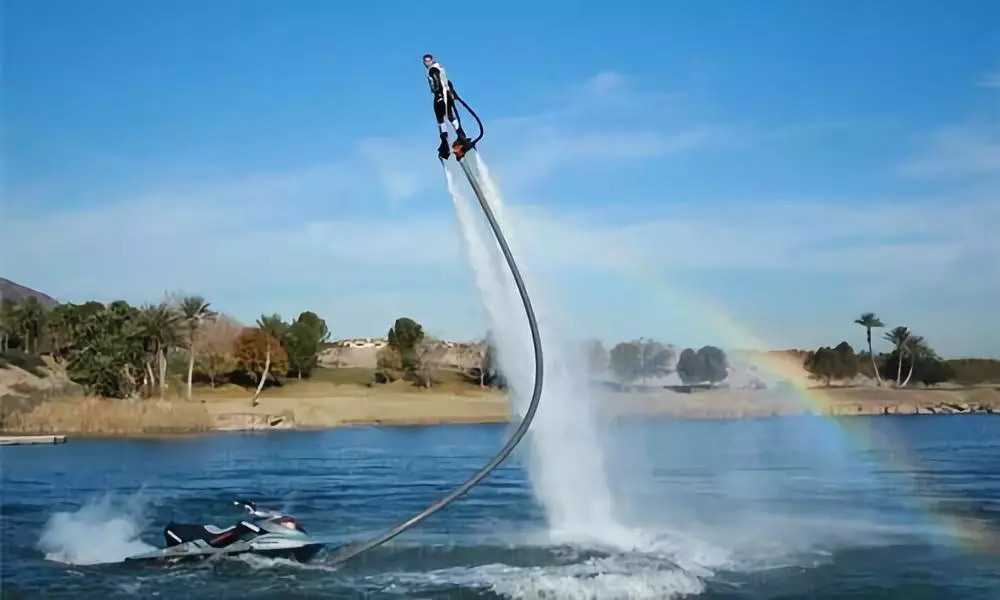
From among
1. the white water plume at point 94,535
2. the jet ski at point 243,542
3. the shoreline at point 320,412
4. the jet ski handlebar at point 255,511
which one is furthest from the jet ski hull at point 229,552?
the shoreline at point 320,412

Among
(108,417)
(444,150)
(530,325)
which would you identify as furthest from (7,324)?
(444,150)

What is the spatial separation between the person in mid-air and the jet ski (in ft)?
34.3

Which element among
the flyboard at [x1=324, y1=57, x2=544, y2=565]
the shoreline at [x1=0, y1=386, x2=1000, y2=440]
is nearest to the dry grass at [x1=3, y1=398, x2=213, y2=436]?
the shoreline at [x1=0, y1=386, x2=1000, y2=440]

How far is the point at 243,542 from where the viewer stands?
76.1 ft

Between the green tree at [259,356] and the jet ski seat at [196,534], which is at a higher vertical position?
the green tree at [259,356]

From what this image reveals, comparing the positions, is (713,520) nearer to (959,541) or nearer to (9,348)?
(959,541)

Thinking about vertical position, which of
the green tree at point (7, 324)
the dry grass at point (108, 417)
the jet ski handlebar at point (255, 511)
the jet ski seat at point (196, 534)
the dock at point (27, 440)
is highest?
the green tree at point (7, 324)

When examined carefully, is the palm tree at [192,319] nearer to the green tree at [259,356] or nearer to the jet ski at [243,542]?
the green tree at [259,356]

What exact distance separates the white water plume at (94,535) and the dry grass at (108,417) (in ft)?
116

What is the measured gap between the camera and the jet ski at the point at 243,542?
2314cm

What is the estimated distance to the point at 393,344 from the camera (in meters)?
95.4

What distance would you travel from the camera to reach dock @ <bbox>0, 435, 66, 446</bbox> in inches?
2448

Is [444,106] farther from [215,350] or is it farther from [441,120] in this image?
[215,350]

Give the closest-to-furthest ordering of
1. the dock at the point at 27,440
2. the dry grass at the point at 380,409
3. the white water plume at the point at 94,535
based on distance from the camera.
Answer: the white water plume at the point at 94,535, the dock at the point at 27,440, the dry grass at the point at 380,409
